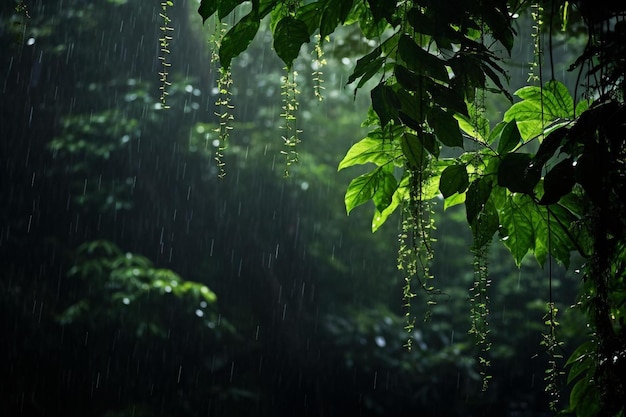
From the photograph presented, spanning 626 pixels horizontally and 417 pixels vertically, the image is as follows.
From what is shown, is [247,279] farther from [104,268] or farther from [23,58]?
[23,58]

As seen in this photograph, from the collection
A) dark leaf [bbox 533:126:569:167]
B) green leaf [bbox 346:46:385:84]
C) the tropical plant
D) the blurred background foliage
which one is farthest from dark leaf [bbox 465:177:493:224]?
the blurred background foliage

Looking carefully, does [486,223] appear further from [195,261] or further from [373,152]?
[195,261]

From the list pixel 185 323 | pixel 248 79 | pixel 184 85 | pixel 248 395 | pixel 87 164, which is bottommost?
pixel 248 395

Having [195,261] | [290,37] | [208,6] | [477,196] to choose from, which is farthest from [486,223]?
[195,261]

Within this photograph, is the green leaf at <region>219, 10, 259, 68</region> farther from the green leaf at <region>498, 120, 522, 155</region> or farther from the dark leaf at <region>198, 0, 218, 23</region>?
the green leaf at <region>498, 120, 522, 155</region>

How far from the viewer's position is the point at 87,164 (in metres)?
5.71

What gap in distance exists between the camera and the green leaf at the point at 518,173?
87 cm

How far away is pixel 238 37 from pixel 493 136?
0.43 metres

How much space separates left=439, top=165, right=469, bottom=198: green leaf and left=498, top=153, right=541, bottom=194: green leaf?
0.07m

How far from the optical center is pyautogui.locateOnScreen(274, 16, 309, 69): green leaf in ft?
2.90

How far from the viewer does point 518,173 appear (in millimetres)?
888

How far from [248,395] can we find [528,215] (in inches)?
198

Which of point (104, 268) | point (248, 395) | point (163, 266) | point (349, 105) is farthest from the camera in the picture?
point (349, 105)

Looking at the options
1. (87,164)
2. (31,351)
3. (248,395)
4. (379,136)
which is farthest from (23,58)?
(379,136)
